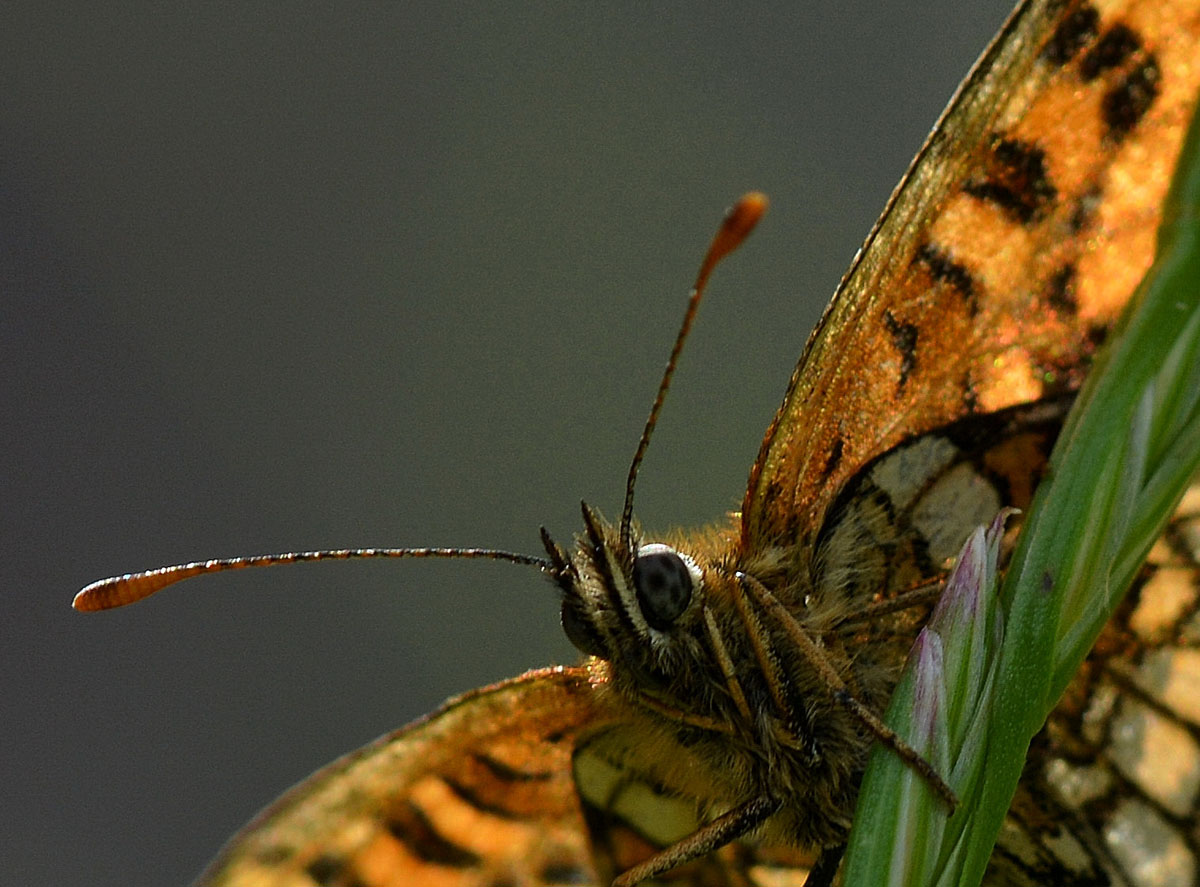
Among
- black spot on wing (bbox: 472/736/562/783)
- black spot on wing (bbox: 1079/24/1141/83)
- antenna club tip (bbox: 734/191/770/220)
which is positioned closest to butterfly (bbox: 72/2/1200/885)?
black spot on wing (bbox: 1079/24/1141/83)

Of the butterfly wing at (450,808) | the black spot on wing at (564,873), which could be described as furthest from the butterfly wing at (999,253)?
the black spot on wing at (564,873)

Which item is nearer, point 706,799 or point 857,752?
point 857,752

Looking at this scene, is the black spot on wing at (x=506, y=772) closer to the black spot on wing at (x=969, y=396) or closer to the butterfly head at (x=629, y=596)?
the butterfly head at (x=629, y=596)

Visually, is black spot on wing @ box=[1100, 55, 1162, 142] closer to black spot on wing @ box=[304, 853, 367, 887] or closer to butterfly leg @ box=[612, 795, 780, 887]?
butterfly leg @ box=[612, 795, 780, 887]

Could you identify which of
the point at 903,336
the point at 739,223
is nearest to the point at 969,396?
the point at 903,336

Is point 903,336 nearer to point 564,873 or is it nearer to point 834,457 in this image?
point 834,457

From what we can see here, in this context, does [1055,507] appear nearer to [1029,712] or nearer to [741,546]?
[1029,712]

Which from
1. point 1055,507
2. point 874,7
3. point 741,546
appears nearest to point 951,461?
point 741,546
